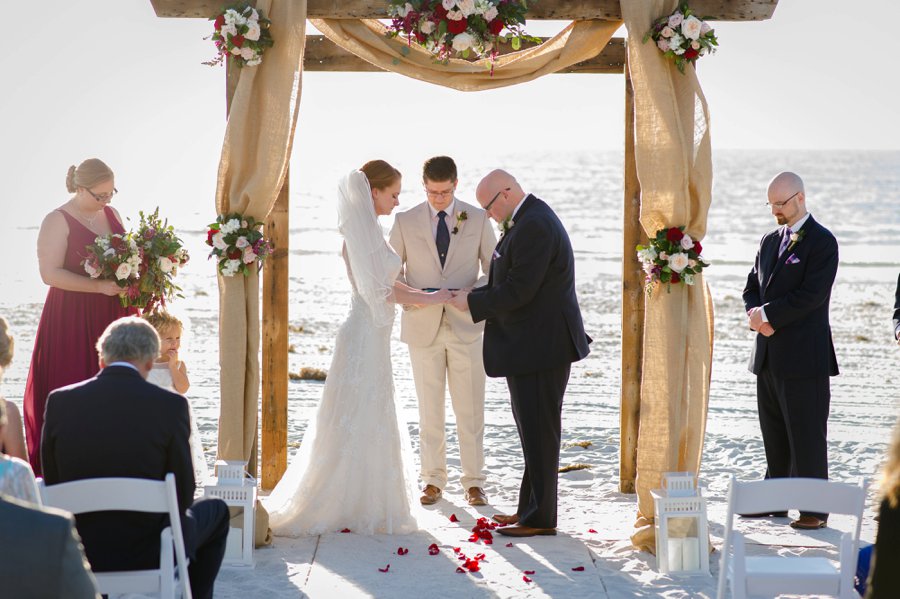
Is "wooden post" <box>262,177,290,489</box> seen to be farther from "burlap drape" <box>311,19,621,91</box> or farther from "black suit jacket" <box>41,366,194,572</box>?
"black suit jacket" <box>41,366,194,572</box>

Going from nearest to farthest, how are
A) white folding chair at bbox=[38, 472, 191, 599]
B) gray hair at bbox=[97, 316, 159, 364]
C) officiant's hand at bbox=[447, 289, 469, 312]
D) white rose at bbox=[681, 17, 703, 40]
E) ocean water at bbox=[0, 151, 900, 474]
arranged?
white folding chair at bbox=[38, 472, 191, 599], gray hair at bbox=[97, 316, 159, 364], white rose at bbox=[681, 17, 703, 40], officiant's hand at bbox=[447, 289, 469, 312], ocean water at bbox=[0, 151, 900, 474]

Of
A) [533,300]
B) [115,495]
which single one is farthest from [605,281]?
[115,495]

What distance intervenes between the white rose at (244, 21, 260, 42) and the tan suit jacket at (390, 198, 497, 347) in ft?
5.22

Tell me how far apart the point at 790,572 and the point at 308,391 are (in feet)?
22.8

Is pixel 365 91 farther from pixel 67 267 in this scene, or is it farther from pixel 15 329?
pixel 67 267

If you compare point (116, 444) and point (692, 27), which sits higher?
point (692, 27)

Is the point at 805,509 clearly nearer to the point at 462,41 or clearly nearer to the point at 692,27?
the point at 692,27

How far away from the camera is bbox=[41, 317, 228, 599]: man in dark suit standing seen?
3.66 meters

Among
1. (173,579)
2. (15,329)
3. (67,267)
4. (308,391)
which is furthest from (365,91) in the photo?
(173,579)

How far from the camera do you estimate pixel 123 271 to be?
5.57 metres

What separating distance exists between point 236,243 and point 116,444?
1.89 metres

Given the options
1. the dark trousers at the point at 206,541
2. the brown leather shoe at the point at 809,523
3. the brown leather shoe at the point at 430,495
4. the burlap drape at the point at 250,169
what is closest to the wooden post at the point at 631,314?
the brown leather shoe at the point at 809,523

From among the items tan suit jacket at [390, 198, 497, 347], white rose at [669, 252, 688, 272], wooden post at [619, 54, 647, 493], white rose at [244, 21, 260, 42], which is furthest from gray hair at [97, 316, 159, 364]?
wooden post at [619, 54, 647, 493]

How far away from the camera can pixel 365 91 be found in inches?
1518
